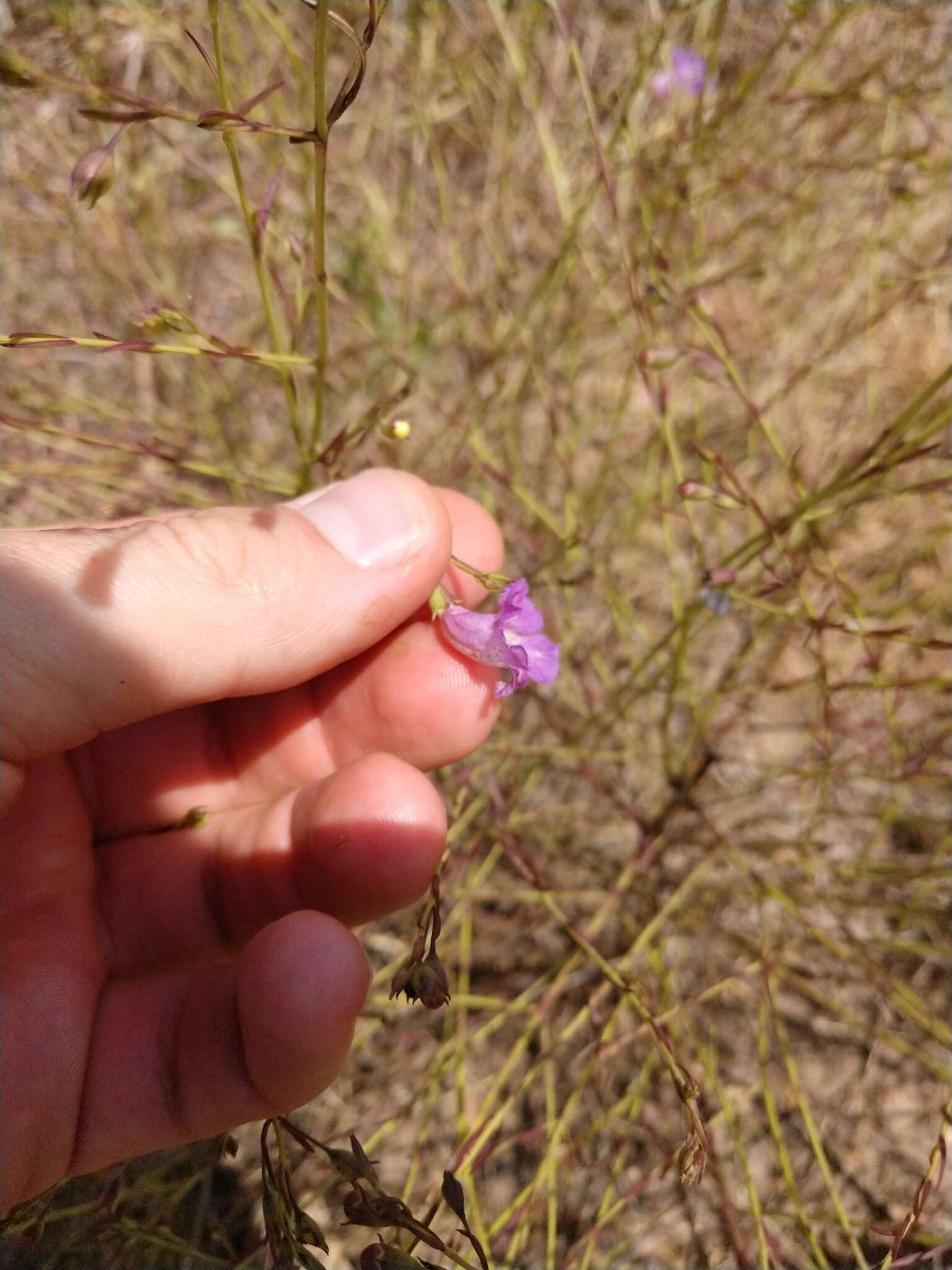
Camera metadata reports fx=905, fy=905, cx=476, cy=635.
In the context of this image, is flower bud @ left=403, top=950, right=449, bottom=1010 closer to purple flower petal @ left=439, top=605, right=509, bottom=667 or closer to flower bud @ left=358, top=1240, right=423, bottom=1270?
flower bud @ left=358, top=1240, right=423, bottom=1270

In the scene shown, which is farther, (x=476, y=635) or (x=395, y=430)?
(x=476, y=635)

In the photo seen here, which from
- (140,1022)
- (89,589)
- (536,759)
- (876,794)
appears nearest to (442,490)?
(89,589)

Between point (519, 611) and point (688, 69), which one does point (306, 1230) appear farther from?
point (688, 69)

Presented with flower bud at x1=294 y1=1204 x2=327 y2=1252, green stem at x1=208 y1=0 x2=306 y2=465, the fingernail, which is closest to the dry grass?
green stem at x1=208 y1=0 x2=306 y2=465

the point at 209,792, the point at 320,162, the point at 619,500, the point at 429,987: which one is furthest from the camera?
the point at 619,500

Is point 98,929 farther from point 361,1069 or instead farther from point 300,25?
point 300,25

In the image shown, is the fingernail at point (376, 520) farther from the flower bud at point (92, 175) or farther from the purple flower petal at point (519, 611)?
the flower bud at point (92, 175)

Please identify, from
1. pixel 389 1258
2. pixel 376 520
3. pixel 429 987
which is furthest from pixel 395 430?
pixel 389 1258
